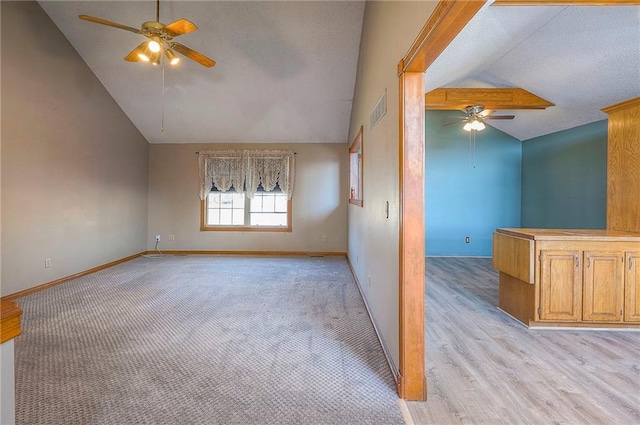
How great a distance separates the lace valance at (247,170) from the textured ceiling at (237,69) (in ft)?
1.03

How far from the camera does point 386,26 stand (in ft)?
8.06

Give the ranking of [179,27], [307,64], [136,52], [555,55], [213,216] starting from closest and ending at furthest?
1. [179,27]
2. [136,52]
3. [555,55]
4. [307,64]
5. [213,216]

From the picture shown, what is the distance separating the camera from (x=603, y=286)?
9.25 feet

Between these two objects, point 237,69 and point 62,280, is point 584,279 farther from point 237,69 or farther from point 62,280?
point 62,280

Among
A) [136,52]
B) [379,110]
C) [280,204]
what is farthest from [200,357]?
[280,204]

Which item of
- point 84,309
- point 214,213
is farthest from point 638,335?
point 214,213

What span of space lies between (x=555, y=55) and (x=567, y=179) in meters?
2.78

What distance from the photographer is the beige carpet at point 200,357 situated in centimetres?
174

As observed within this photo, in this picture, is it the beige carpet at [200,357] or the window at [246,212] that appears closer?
the beige carpet at [200,357]

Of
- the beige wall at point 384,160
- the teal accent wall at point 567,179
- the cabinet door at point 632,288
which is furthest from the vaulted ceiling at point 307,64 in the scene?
the cabinet door at point 632,288

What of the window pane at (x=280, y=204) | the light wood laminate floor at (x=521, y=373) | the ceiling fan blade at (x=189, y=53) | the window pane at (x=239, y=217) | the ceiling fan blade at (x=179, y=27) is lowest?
the light wood laminate floor at (x=521, y=373)

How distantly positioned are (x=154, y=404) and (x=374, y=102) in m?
2.84

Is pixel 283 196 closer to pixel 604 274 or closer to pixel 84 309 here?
pixel 84 309

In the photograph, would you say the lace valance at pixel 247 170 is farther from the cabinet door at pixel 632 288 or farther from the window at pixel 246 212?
the cabinet door at pixel 632 288
